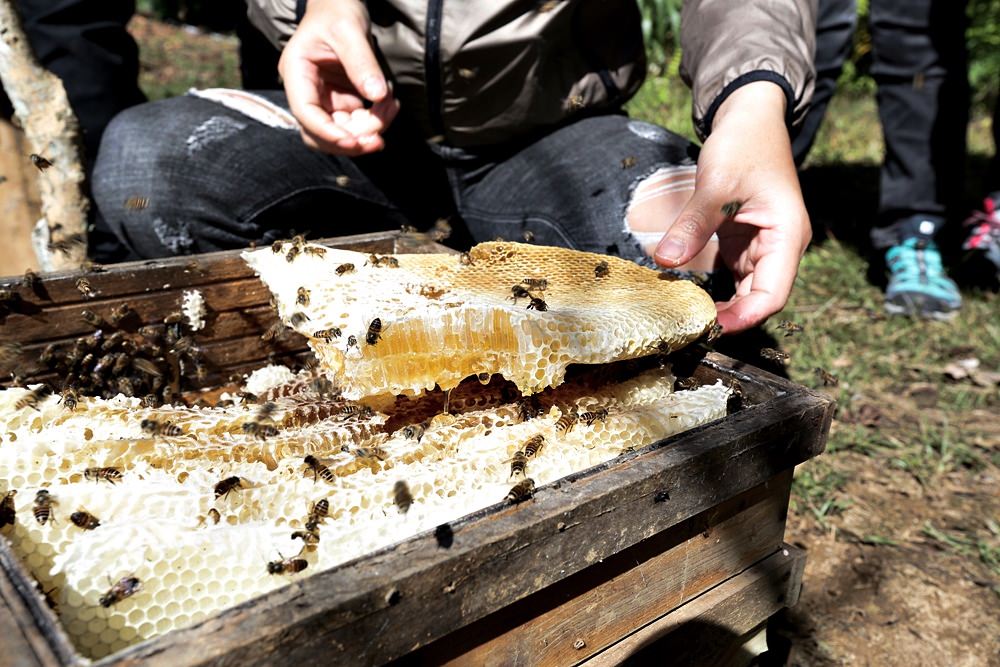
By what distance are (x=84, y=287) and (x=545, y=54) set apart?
141cm

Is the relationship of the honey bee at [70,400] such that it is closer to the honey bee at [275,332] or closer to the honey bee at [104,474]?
the honey bee at [104,474]

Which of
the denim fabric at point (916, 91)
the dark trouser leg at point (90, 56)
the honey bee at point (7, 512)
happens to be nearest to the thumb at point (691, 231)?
the honey bee at point (7, 512)

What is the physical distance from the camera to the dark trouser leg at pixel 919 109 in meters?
3.83

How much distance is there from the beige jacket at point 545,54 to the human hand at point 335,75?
0.20 m

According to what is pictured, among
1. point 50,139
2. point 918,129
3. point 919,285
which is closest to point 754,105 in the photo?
point 50,139

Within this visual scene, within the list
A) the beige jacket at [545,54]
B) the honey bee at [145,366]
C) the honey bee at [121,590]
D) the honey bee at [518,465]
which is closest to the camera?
the honey bee at [121,590]

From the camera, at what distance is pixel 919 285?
3730 mm

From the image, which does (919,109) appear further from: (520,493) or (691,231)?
(520,493)

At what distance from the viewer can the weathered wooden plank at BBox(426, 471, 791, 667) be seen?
3.59ft

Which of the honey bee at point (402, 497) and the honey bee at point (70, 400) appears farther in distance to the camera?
the honey bee at point (70, 400)

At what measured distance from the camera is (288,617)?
84 cm

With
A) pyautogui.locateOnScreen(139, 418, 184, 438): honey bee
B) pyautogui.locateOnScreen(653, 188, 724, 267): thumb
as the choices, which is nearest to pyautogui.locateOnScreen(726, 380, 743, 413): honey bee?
pyautogui.locateOnScreen(653, 188, 724, 267): thumb

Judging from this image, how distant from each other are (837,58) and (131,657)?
430cm

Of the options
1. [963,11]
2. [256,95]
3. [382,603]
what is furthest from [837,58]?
[382,603]
